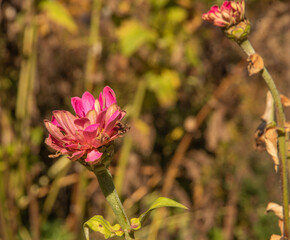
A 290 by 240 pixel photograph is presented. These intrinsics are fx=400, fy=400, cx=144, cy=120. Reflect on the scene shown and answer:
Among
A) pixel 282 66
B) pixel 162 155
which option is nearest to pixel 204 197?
pixel 162 155

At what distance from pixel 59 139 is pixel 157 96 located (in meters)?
1.21

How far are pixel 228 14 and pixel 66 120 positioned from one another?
0.94ft

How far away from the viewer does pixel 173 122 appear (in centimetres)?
198

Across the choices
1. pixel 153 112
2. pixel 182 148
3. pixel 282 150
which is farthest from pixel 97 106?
pixel 153 112

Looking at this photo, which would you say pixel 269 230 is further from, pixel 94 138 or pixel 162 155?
pixel 94 138

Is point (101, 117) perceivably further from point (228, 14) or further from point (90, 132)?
point (228, 14)

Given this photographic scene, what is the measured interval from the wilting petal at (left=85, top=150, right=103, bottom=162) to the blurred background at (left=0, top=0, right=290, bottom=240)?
99 centimetres

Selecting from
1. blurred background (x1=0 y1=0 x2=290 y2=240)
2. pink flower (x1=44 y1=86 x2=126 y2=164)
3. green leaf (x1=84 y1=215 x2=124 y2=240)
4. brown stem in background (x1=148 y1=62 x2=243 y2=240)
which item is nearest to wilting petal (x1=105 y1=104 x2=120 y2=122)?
pink flower (x1=44 y1=86 x2=126 y2=164)

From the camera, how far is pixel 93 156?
1.50 feet

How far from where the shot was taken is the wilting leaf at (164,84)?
162 cm

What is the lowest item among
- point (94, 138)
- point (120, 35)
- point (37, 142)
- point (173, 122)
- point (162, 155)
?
point (162, 155)

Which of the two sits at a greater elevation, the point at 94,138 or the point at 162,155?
the point at 94,138

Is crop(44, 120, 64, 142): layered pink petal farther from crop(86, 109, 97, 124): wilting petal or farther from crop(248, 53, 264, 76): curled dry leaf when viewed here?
crop(248, 53, 264, 76): curled dry leaf

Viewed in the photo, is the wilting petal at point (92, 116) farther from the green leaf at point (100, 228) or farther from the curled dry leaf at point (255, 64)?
the curled dry leaf at point (255, 64)
